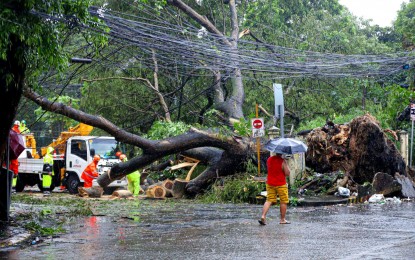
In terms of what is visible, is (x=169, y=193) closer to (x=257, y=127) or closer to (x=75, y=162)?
(x=257, y=127)

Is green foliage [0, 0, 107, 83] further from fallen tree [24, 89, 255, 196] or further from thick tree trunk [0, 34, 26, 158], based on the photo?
fallen tree [24, 89, 255, 196]

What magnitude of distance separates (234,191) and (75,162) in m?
10.3

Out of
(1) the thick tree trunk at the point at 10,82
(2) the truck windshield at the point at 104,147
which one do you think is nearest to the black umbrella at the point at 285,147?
(1) the thick tree trunk at the point at 10,82

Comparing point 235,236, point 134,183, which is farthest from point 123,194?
point 235,236

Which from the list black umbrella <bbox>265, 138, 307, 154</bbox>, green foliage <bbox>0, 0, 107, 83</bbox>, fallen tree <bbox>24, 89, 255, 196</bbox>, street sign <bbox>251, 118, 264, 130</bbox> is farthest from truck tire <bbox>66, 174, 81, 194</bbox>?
green foliage <bbox>0, 0, 107, 83</bbox>

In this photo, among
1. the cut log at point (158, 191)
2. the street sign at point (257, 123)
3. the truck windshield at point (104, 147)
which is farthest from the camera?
the truck windshield at point (104, 147)

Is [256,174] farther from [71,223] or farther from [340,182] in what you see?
[71,223]

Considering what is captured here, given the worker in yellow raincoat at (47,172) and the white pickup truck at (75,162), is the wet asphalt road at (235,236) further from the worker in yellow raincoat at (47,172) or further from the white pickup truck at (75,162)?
the worker in yellow raincoat at (47,172)

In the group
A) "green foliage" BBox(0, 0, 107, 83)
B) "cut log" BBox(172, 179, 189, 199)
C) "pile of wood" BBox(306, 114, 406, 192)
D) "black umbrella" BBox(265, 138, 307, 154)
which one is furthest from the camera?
"cut log" BBox(172, 179, 189, 199)

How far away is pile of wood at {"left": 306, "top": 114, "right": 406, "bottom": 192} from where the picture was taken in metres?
22.9

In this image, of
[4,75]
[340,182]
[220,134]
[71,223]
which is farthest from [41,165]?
[4,75]

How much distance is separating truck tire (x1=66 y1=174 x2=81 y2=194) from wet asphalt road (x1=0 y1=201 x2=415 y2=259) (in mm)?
11901

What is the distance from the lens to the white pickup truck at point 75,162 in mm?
30344

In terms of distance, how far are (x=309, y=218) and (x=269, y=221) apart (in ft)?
3.85
